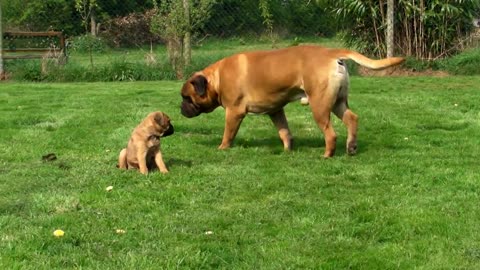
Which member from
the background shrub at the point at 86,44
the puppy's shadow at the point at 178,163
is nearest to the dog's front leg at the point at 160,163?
the puppy's shadow at the point at 178,163

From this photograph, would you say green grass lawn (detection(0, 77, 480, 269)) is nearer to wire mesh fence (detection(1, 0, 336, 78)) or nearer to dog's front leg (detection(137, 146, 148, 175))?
dog's front leg (detection(137, 146, 148, 175))

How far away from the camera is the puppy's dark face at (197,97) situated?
8.38 m

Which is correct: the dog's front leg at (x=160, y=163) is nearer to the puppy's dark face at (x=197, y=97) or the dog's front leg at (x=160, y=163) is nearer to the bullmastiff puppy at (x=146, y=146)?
the bullmastiff puppy at (x=146, y=146)

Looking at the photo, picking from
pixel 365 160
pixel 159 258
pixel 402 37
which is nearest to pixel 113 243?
pixel 159 258

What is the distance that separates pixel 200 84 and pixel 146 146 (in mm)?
→ 1775

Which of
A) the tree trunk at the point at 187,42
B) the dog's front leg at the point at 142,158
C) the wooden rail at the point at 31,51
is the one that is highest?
the dog's front leg at the point at 142,158

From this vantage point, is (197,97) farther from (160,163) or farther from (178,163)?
(160,163)

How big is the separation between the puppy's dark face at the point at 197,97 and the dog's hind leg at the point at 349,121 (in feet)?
4.64

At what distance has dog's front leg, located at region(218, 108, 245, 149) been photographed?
8.20m

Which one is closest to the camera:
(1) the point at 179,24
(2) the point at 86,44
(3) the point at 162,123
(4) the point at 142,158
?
(4) the point at 142,158

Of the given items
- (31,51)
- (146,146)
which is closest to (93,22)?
(31,51)

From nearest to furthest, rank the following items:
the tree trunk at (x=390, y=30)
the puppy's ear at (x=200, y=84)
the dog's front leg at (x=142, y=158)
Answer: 1. the dog's front leg at (x=142, y=158)
2. the puppy's ear at (x=200, y=84)
3. the tree trunk at (x=390, y=30)

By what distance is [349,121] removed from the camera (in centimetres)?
789

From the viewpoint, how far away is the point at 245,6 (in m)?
19.5
